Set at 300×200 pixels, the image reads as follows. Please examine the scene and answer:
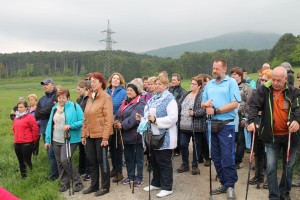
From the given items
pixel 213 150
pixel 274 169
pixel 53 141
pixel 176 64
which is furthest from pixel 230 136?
pixel 176 64

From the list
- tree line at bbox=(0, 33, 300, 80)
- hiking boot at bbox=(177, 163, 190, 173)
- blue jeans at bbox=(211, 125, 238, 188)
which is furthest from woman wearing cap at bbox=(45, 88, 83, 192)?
tree line at bbox=(0, 33, 300, 80)

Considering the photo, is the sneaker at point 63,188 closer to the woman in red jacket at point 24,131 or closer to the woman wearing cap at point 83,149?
the woman wearing cap at point 83,149

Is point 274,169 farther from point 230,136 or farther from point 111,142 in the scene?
point 111,142

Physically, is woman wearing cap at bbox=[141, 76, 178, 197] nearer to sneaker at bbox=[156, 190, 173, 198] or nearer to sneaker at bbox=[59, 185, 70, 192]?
sneaker at bbox=[156, 190, 173, 198]

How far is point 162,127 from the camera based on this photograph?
5816 millimetres

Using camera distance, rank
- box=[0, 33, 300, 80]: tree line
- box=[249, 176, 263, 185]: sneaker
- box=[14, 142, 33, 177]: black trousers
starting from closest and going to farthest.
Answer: box=[249, 176, 263, 185]: sneaker
box=[14, 142, 33, 177]: black trousers
box=[0, 33, 300, 80]: tree line

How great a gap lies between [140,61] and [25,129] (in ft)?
299

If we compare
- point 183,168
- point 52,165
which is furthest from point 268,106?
point 52,165

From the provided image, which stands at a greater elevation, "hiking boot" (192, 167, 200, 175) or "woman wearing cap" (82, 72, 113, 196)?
"woman wearing cap" (82, 72, 113, 196)

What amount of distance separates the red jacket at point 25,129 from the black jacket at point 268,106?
5.39m

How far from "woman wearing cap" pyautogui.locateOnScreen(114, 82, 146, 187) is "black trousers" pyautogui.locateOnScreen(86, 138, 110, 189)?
0.58 meters

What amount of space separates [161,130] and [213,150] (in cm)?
110

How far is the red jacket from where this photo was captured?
7688mm

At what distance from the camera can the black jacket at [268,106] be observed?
4.93 m
